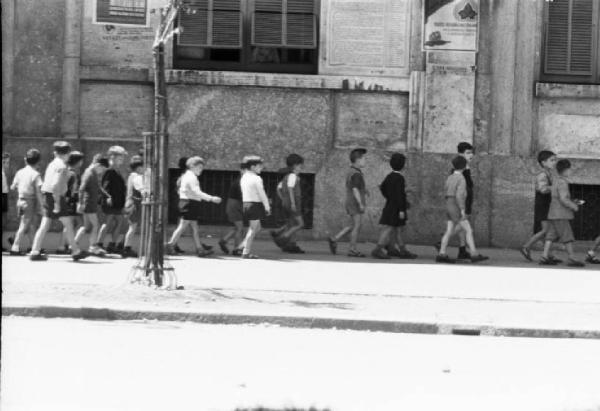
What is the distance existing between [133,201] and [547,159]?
20.6 feet

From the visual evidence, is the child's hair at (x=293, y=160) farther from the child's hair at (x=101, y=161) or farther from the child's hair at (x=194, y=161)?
the child's hair at (x=101, y=161)

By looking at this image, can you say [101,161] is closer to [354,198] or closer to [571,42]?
[354,198]

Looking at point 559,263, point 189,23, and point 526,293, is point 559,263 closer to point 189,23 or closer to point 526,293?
point 526,293

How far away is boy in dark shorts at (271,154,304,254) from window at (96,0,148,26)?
399cm

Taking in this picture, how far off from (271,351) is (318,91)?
11.6 metres

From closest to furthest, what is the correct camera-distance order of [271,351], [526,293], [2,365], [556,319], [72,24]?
[2,365], [271,351], [556,319], [526,293], [72,24]

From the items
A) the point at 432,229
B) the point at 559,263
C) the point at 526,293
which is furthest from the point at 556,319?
the point at 432,229

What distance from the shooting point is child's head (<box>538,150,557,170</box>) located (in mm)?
18445

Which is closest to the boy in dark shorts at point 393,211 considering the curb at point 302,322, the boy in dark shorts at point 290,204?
the boy in dark shorts at point 290,204

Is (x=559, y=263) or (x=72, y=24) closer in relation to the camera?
(x=559, y=263)

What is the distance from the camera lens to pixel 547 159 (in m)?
18.5

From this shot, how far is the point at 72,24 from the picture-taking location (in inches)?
797

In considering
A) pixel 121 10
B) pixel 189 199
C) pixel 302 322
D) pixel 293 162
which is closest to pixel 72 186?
pixel 189 199

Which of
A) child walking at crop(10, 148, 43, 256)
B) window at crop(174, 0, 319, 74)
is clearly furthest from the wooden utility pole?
window at crop(174, 0, 319, 74)
